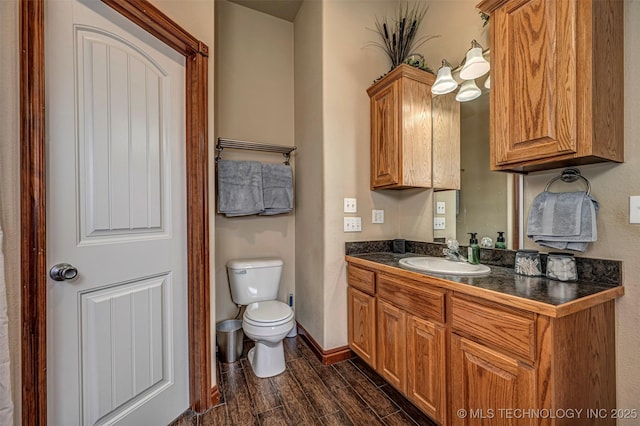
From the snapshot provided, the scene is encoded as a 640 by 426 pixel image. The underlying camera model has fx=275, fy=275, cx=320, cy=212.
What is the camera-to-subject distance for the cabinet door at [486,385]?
3.18 feet

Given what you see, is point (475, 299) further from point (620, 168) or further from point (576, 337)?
point (620, 168)

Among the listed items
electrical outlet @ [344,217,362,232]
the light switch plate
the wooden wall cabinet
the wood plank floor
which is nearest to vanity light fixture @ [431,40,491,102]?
the wooden wall cabinet

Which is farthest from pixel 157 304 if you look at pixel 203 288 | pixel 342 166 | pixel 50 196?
pixel 342 166

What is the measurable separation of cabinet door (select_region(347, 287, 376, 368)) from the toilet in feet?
1.48

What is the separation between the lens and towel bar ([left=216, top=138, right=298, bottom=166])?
225 centimetres

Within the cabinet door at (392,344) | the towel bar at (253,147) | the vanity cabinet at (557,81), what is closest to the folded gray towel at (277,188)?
the towel bar at (253,147)

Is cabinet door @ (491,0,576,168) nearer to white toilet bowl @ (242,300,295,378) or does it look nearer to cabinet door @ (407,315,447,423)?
cabinet door @ (407,315,447,423)

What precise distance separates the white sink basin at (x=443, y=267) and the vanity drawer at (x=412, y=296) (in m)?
0.10

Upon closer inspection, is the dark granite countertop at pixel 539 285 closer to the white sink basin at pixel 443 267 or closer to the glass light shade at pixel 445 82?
the white sink basin at pixel 443 267

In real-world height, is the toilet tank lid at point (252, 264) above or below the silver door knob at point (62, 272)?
below

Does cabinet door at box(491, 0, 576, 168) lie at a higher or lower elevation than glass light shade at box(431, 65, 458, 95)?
lower

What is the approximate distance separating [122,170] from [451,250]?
6.04ft

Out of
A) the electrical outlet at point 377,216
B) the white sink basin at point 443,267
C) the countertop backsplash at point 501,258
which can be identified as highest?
the electrical outlet at point 377,216

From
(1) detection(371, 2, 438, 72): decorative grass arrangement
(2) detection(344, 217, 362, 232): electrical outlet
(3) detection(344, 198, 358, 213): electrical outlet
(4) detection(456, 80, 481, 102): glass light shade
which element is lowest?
(2) detection(344, 217, 362, 232): electrical outlet
